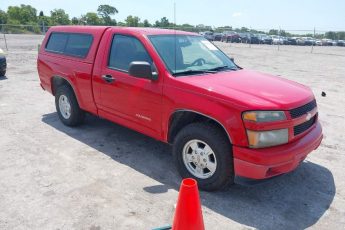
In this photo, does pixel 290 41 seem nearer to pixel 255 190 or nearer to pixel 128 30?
pixel 128 30

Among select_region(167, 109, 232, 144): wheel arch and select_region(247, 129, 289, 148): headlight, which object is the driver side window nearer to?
select_region(167, 109, 232, 144): wheel arch

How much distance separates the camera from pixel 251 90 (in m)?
3.75

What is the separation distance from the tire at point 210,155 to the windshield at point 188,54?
801mm

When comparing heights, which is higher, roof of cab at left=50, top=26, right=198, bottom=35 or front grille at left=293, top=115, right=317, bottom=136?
roof of cab at left=50, top=26, right=198, bottom=35

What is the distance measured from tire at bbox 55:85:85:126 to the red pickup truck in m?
0.15

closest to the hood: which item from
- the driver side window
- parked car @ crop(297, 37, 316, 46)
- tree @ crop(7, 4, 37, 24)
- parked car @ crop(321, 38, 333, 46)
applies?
the driver side window

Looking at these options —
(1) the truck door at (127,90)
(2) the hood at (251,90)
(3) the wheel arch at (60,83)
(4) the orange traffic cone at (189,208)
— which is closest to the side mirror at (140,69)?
(1) the truck door at (127,90)

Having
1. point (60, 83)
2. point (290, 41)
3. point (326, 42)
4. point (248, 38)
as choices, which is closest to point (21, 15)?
point (248, 38)

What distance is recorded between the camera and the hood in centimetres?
348

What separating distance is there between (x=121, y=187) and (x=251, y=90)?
6.14 feet

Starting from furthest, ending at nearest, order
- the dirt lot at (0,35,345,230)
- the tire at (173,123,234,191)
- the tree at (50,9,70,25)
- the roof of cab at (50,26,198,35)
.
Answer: the tree at (50,9,70,25) → the roof of cab at (50,26,198,35) → the tire at (173,123,234,191) → the dirt lot at (0,35,345,230)

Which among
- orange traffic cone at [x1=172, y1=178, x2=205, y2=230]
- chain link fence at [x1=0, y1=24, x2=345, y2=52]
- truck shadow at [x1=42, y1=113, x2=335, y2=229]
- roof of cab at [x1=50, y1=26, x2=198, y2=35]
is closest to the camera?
orange traffic cone at [x1=172, y1=178, x2=205, y2=230]

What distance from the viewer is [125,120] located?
480 cm

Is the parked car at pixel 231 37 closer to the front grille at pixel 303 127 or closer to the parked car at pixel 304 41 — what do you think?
the parked car at pixel 304 41
